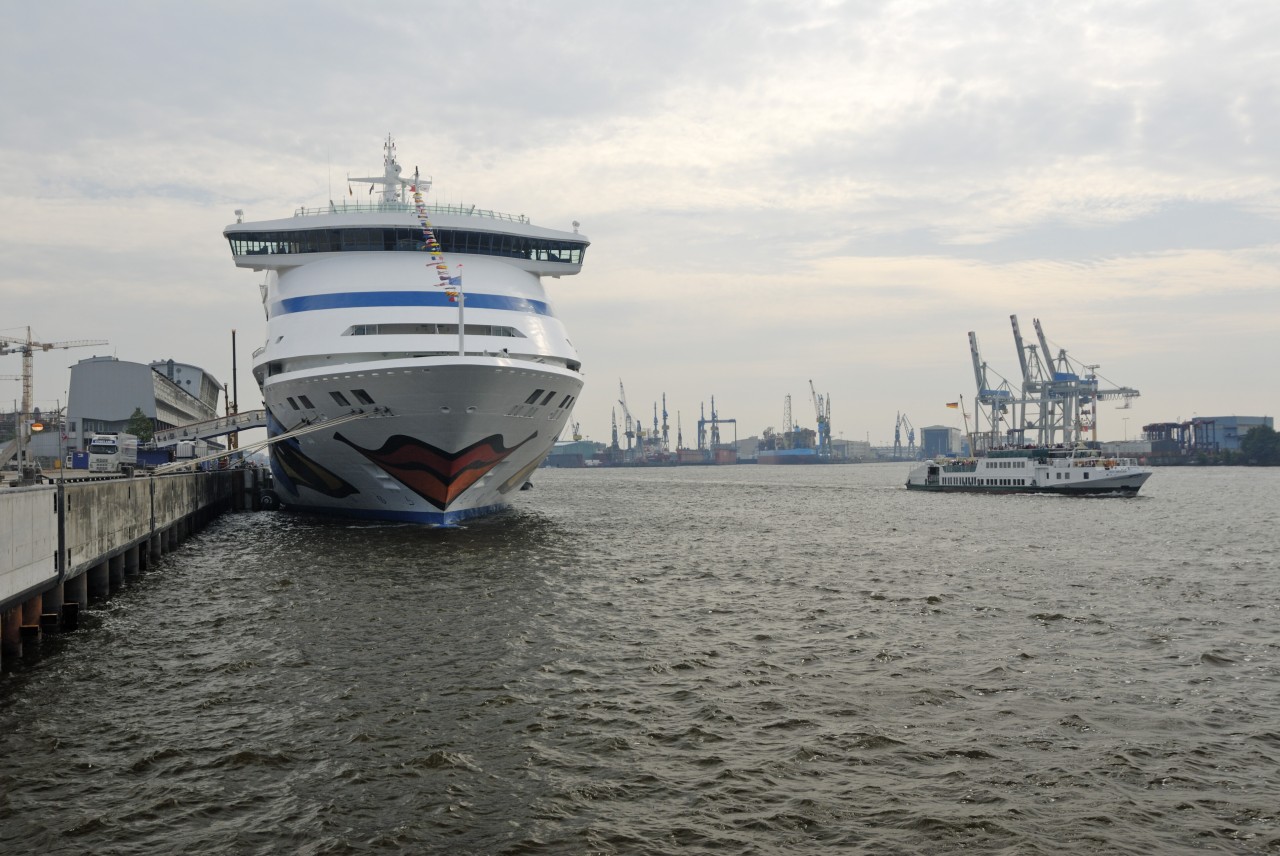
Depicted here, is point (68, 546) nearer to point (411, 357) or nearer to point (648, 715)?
point (648, 715)

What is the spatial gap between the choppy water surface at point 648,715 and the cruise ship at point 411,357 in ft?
23.7

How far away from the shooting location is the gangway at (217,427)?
7006cm

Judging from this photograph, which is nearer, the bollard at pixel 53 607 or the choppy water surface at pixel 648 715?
the choppy water surface at pixel 648 715

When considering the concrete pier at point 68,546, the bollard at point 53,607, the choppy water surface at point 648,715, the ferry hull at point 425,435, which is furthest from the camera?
the ferry hull at point 425,435

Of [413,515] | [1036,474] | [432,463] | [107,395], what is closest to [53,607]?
[432,463]

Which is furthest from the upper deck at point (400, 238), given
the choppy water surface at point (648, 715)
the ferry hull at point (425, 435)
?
the choppy water surface at point (648, 715)

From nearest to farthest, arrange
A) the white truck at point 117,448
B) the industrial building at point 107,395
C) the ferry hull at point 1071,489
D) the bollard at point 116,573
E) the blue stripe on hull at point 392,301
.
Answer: the bollard at point 116,573 → the blue stripe on hull at point 392,301 → the white truck at point 117,448 → the ferry hull at point 1071,489 → the industrial building at point 107,395

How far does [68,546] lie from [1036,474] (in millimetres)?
81795

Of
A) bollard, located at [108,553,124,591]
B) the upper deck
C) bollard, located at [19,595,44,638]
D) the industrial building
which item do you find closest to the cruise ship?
the upper deck

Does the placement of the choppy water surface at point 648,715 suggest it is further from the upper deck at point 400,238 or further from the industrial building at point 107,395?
the industrial building at point 107,395

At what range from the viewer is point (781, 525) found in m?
51.5

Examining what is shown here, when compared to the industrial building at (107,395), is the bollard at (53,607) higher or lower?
lower

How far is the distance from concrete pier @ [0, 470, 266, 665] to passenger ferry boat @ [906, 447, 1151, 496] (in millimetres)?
73149

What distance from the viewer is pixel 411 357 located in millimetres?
35906
